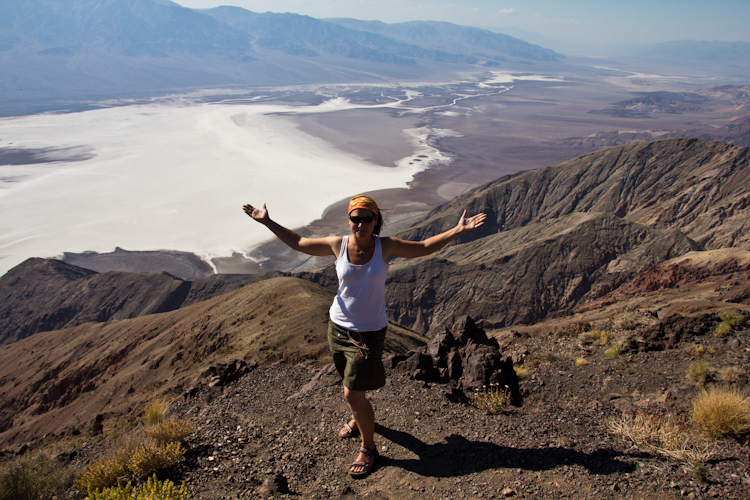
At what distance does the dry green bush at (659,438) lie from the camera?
10.4ft

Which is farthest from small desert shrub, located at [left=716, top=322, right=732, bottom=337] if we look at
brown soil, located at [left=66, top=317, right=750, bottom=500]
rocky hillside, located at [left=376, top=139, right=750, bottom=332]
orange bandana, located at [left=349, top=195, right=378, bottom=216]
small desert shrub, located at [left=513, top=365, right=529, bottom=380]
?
rocky hillside, located at [left=376, top=139, right=750, bottom=332]

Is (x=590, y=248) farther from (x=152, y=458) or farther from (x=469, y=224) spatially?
(x=152, y=458)

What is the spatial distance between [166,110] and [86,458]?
134858 millimetres

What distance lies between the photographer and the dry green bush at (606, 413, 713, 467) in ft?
10.4

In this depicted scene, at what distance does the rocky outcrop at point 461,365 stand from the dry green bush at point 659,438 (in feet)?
Result: 3.91

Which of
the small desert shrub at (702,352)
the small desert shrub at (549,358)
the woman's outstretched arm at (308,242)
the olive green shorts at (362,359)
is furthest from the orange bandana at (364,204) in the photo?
the small desert shrub at (702,352)

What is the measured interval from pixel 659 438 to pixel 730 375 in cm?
184

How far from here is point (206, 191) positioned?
201 feet

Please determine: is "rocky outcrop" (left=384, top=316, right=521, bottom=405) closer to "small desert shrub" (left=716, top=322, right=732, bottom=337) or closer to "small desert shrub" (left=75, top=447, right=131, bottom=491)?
"small desert shrub" (left=716, top=322, right=732, bottom=337)

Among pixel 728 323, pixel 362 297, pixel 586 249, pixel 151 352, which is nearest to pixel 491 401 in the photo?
pixel 362 297

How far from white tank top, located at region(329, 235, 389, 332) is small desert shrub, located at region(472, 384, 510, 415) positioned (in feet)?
6.62

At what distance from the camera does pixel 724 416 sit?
3471mm

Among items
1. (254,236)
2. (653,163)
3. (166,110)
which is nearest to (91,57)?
(166,110)

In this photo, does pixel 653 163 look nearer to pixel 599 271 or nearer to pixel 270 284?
pixel 599 271
